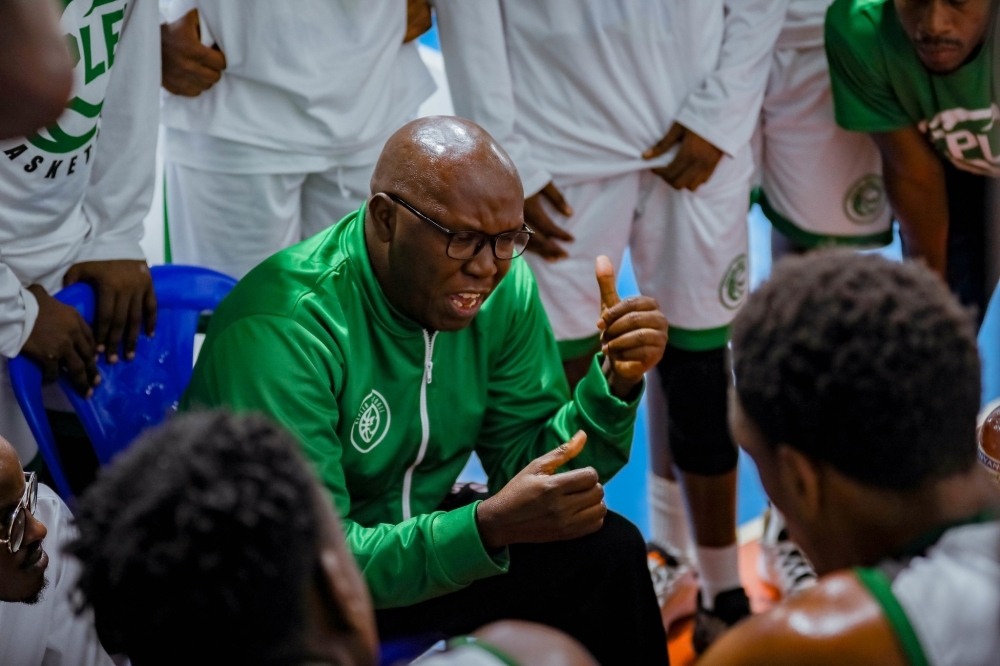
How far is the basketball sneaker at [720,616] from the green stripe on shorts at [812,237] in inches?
38.1

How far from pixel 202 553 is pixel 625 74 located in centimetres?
215

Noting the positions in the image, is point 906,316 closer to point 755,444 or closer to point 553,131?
point 755,444

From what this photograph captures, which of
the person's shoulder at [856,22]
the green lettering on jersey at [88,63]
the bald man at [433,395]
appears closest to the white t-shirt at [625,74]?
the person's shoulder at [856,22]

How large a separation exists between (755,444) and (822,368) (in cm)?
15

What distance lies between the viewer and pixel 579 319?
316 cm

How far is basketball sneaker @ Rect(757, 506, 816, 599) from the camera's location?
128 inches

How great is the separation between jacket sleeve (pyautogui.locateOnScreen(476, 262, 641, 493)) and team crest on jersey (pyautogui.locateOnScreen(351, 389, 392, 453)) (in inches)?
10.5

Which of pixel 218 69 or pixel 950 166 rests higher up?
pixel 218 69

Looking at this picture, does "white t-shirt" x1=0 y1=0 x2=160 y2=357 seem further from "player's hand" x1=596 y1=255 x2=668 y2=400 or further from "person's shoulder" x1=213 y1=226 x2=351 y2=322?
"player's hand" x1=596 y1=255 x2=668 y2=400

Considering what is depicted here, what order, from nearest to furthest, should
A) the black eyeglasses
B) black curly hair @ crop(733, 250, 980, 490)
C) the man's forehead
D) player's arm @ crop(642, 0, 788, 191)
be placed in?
black curly hair @ crop(733, 250, 980, 490) < the man's forehead < the black eyeglasses < player's arm @ crop(642, 0, 788, 191)

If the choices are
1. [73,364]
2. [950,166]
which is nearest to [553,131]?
[950,166]

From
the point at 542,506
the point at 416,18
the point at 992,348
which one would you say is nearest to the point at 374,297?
the point at 542,506

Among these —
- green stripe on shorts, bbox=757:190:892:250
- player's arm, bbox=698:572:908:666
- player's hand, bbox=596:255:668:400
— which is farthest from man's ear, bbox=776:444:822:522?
green stripe on shorts, bbox=757:190:892:250

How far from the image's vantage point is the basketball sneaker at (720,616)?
10.2 feet
